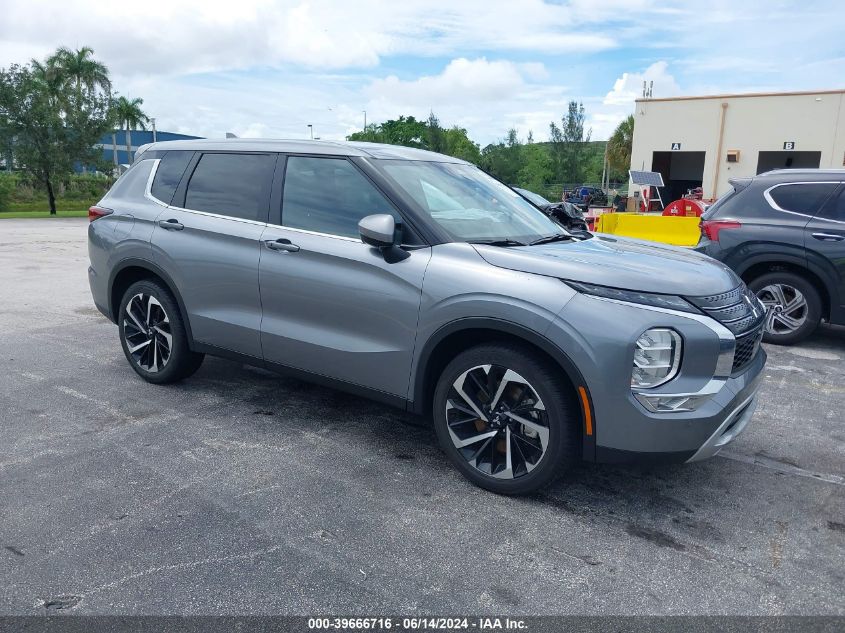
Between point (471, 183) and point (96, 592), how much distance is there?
308cm

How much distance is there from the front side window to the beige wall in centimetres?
3227

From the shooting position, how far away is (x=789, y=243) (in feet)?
22.0

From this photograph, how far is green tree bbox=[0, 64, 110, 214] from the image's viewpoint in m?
31.6

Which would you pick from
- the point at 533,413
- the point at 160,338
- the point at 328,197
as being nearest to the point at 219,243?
the point at 328,197

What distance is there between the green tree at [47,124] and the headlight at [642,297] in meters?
35.4

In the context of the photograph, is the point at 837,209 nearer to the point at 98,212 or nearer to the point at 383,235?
the point at 383,235

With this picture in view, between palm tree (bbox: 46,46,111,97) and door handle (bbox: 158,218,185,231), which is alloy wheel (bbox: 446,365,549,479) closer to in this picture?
door handle (bbox: 158,218,185,231)

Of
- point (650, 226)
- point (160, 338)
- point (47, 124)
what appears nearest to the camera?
point (160, 338)

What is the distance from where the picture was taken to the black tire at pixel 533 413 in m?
3.22

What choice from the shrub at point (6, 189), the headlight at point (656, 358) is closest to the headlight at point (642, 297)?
the headlight at point (656, 358)

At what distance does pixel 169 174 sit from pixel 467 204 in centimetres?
236

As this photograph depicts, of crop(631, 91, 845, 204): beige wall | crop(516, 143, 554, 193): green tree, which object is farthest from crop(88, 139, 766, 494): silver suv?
crop(516, 143, 554, 193): green tree

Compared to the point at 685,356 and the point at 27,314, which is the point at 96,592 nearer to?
the point at 685,356

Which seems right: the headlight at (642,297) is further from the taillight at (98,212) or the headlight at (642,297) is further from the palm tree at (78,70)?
the palm tree at (78,70)
